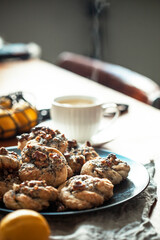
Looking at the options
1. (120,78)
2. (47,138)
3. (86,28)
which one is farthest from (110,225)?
(86,28)

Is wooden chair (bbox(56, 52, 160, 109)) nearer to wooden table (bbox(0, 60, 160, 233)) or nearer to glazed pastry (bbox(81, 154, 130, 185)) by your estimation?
wooden table (bbox(0, 60, 160, 233))

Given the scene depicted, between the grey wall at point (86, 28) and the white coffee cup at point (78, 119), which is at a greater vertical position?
the white coffee cup at point (78, 119)

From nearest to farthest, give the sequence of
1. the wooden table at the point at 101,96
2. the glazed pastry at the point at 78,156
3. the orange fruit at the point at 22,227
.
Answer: the orange fruit at the point at 22,227, the glazed pastry at the point at 78,156, the wooden table at the point at 101,96

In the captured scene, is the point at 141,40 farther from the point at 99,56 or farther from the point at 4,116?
the point at 4,116

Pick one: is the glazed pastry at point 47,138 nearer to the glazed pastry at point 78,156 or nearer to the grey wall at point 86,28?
the glazed pastry at point 78,156

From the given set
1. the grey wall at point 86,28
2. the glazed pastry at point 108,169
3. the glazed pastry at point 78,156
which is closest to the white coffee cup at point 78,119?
the glazed pastry at point 78,156

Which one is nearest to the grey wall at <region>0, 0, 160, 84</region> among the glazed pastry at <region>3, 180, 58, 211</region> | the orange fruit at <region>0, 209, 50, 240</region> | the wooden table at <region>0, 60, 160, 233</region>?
the wooden table at <region>0, 60, 160, 233</region>

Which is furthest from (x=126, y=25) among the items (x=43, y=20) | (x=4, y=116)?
(x=4, y=116)
